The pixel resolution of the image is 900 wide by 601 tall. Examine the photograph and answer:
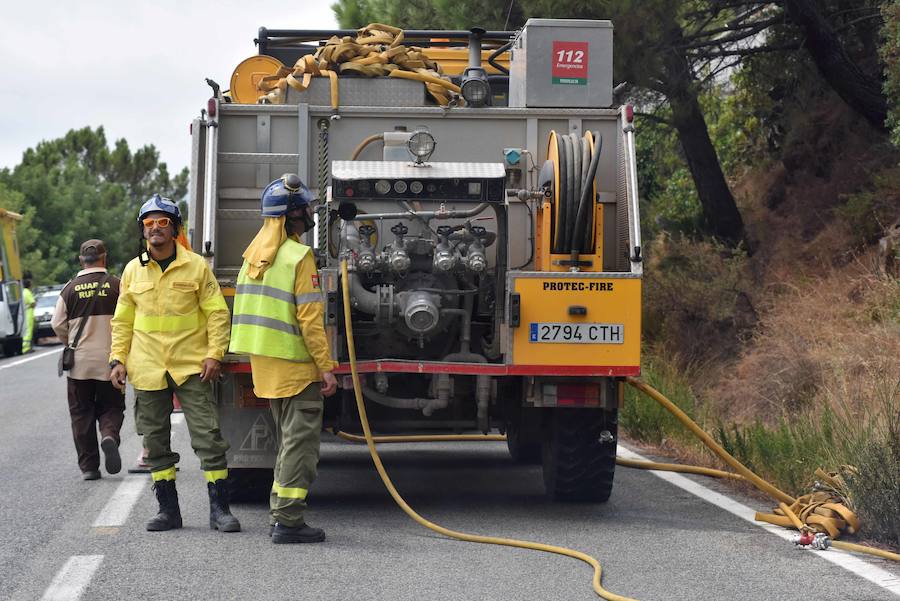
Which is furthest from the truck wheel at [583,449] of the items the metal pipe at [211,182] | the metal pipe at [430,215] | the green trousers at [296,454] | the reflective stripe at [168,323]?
the metal pipe at [211,182]

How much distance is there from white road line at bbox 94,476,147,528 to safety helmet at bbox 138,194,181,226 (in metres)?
1.76

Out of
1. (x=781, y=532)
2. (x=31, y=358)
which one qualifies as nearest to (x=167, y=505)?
(x=781, y=532)

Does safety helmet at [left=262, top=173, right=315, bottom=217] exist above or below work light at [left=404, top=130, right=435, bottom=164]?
below

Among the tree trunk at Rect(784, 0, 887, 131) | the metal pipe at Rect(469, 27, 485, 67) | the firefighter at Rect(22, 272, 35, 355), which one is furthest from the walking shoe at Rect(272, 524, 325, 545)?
the firefighter at Rect(22, 272, 35, 355)

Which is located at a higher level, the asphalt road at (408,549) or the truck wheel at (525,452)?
the truck wheel at (525,452)

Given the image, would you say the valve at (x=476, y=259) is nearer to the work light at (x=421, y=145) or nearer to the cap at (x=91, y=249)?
the work light at (x=421, y=145)

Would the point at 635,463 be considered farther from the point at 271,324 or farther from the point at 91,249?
the point at 91,249

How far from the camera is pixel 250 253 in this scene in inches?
305

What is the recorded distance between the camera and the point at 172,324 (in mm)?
7914

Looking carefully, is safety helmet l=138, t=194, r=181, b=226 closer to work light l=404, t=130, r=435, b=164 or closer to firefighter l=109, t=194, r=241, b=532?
firefighter l=109, t=194, r=241, b=532

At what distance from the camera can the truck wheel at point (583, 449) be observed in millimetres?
8656

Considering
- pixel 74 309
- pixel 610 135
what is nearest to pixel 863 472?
pixel 610 135

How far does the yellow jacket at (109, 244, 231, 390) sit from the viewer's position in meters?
7.88

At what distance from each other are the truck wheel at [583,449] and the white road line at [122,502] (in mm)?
2645
